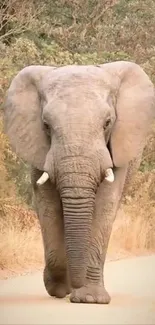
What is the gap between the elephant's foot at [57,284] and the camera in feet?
43.5

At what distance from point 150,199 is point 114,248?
10.5 ft

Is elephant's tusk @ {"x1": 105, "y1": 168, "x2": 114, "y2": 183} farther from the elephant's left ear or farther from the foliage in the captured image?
the foliage

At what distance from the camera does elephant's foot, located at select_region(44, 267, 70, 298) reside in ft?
43.5

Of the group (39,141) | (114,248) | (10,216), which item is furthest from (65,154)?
(114,248)

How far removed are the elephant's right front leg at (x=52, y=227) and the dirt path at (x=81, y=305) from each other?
13.2 inches

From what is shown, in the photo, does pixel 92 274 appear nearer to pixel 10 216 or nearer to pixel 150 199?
pixel 10 216

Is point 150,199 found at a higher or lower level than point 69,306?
lower

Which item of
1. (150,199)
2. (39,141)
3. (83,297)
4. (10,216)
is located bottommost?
(150,199)

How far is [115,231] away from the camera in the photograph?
24.2m

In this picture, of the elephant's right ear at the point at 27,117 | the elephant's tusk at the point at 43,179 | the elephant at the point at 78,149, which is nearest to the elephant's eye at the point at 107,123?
the elephant at the point at 78,149

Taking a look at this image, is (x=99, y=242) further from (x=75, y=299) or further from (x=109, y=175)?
(x=109, y=175)

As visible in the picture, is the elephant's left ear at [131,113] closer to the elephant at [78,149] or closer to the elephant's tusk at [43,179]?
the elephant at [78,149]

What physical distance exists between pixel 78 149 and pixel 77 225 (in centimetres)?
74

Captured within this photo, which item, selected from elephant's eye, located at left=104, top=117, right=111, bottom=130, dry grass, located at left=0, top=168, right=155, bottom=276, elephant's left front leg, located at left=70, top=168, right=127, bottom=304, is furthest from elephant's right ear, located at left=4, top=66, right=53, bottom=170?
dry grass, located at left=0, top=168, right=155, bottom=276
